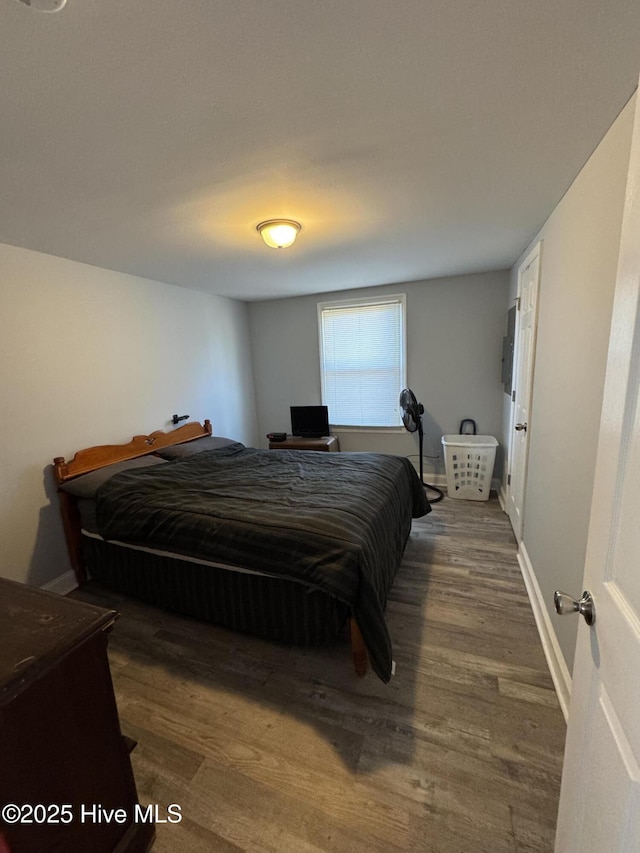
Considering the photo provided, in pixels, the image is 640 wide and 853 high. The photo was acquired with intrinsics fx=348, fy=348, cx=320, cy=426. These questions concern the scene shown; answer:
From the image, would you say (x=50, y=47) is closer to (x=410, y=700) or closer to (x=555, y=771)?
(x=410, y=700)

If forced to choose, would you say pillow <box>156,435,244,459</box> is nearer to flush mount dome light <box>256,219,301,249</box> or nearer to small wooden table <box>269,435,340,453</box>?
small wooden table <box>269,435,340,453</box>

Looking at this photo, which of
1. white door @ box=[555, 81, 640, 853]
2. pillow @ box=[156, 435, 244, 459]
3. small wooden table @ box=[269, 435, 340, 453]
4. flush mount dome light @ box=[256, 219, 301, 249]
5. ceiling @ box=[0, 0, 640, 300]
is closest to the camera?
white door @ box=[555, 81, 640, 853]

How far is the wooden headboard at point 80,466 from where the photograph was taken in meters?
2.41

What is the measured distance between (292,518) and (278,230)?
5.32ft

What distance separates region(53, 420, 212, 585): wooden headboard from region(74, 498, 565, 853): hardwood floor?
2.29ft

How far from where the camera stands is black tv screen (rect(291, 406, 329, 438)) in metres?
4.36

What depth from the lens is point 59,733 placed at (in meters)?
0.87

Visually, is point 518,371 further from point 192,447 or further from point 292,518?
point 192,447

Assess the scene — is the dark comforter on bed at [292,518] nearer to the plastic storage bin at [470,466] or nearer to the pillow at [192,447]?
the pillow at [192,447]

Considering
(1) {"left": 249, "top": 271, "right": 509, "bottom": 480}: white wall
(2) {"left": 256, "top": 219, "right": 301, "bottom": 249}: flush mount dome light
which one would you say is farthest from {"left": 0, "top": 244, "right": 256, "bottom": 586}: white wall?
(2) {"left": 256, "top": 219, "right": 301, "bottom": 249}: flush mount dome light

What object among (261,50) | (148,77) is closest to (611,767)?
(261,50)

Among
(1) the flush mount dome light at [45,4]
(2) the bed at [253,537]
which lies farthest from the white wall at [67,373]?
(1) the flush mount dome light at [45,4]

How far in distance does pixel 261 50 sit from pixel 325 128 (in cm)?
36

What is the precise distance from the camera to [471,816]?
117 cm
